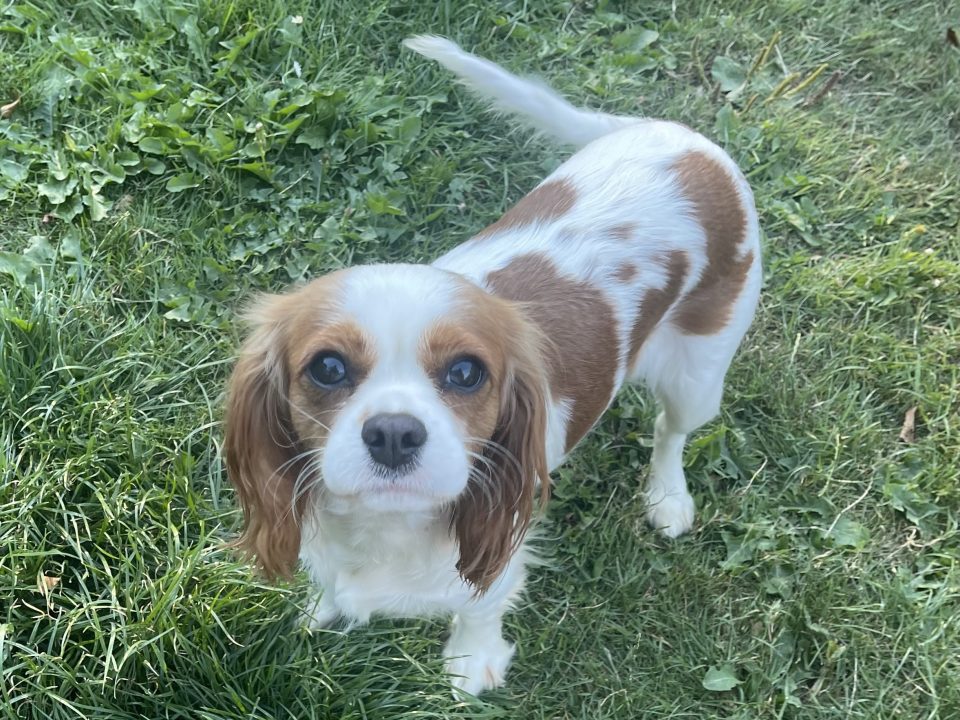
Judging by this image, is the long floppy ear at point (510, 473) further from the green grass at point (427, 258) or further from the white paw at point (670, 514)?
the white paw at point (670, 514)

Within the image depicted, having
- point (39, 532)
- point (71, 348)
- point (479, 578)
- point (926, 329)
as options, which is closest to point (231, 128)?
point (71, 348)

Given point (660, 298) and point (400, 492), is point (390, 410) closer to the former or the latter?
point (400, 492)

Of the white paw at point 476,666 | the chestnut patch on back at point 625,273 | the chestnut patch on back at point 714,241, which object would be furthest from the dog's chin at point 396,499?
the chestnut patch on back at point 714,241

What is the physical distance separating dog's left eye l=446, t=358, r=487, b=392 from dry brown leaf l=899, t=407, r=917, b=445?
2188 mm

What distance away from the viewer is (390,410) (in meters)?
1.72

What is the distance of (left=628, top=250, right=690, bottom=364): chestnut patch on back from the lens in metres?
2.40

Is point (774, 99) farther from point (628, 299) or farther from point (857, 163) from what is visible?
point (628, 299)

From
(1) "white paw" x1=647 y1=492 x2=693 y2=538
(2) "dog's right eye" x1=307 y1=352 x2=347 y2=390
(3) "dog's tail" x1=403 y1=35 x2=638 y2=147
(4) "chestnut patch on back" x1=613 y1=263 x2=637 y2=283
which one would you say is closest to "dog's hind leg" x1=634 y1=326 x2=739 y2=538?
(1) "white paw" x1=647 y1=492 x2=693 y2=538

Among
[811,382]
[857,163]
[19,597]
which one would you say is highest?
[857,163]

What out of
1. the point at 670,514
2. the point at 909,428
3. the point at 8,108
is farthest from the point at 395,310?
the point at 8,108

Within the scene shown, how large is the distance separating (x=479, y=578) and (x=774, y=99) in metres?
2.91

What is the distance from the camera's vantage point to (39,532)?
2.54 m

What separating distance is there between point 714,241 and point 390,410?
1214 millimetres

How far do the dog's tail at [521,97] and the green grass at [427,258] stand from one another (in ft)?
2.70
